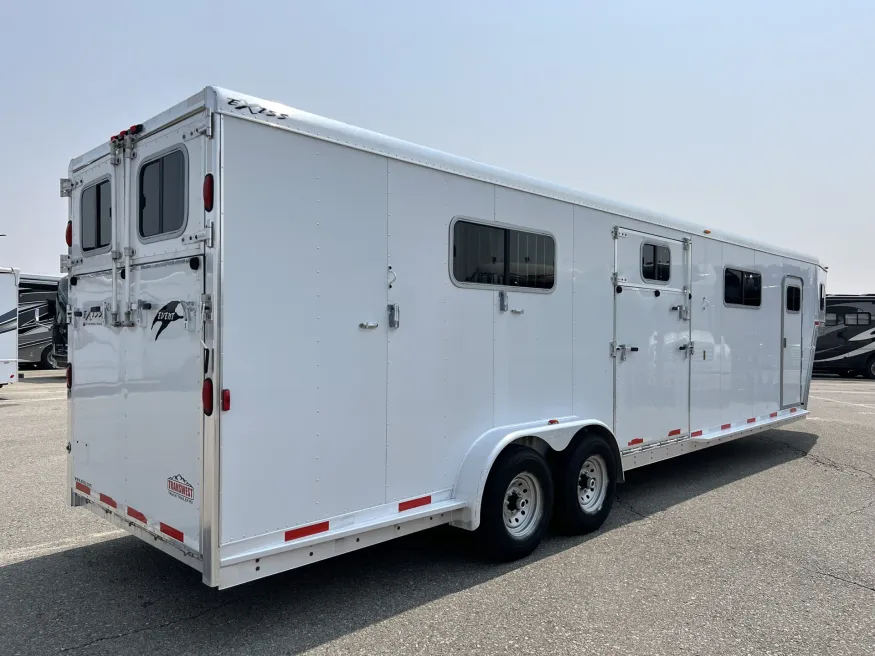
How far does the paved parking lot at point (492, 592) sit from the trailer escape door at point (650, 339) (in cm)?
84

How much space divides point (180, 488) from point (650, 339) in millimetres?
4457

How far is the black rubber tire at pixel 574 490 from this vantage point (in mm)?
5172

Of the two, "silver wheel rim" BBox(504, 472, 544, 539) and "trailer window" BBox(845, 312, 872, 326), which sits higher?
"trailer window" BBox(845, 312, 872, 326)

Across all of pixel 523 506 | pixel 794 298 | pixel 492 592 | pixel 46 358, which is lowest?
pixel 492 592

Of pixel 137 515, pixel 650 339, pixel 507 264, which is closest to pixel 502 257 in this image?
pixel 507 264

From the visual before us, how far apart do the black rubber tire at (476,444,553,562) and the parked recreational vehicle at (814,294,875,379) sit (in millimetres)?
20373

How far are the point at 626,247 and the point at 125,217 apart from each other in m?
4.15

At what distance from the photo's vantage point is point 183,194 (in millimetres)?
3586

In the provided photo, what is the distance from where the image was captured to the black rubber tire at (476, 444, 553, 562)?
453 cm

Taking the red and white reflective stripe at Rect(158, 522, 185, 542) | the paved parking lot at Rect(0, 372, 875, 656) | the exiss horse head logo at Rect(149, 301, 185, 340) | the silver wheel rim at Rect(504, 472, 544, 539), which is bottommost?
the paved parking lot at Rect(0, 372, 875, 656)

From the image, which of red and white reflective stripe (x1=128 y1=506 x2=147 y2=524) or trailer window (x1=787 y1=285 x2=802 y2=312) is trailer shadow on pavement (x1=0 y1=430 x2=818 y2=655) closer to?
red and white reflective stripe (x1=128 y1=506 x2=147 y2=524)

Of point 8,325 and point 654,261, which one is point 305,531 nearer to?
point 654,261

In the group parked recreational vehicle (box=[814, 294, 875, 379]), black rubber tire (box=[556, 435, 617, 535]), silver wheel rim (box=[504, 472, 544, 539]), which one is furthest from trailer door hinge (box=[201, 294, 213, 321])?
parked recreational vehicle (box=[814, 294, 875, 379])

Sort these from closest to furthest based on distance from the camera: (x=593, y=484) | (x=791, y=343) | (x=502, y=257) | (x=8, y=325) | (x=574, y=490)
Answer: (x=502, y=257) → (x=574, y=490) → (x=593, y=484) → (x=791, y=343) → (x=8, y=325)
